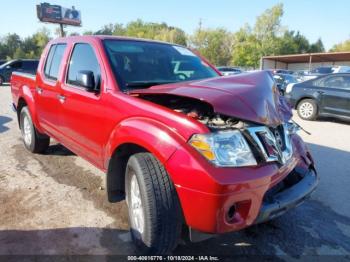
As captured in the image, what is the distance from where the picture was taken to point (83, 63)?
3678 millimetres

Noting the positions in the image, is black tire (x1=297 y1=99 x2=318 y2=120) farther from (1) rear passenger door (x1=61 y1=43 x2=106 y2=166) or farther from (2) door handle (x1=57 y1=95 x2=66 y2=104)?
(2) door handle (x1=57 y1=95 x2=66 y2=104)

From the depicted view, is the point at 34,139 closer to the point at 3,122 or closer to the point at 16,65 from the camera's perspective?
the point at 3,122

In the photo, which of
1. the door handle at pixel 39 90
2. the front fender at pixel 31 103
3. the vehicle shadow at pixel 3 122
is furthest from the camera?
the vehicle shadow at pixel 3 122

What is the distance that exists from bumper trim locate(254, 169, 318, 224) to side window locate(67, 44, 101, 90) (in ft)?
6.31

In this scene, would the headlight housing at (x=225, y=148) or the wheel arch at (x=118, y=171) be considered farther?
the wheel arch at (x=118, y=171)

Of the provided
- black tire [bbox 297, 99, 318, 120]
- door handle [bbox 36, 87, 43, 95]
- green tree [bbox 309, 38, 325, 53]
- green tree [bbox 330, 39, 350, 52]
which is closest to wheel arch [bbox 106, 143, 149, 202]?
door handle [bbox 36, 87, 43, 95]

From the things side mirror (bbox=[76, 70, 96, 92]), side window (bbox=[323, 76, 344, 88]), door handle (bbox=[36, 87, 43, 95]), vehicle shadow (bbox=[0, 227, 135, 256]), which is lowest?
vehicle shadow (bbox=[0, 227, 135, 256])

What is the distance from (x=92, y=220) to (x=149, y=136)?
1387 millimetres

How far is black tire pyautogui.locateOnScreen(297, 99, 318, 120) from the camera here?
31.1 ft

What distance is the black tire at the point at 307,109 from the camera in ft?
31.1

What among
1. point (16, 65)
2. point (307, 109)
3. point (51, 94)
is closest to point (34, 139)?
point (51, 94)

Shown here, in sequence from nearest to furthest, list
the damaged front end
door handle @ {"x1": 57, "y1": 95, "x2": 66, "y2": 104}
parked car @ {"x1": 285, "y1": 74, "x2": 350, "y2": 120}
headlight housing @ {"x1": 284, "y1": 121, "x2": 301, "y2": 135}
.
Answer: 1. the damaged front end
2. headlight housing @ {"x1": 284, "y1": 121, "x2": 301, "y2": 135}
3. door handle @ {"x1": 57, "y1": 95, "x2": 66, "y2": 104}
4. parked car @ {"x1": 285, "y1": 74, "x2": 350, "y2": 120}

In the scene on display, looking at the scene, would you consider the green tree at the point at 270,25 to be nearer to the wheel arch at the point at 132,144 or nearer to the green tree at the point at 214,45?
the green tree at the point at 214,45

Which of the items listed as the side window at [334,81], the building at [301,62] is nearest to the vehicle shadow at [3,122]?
the side window at [334,81]
